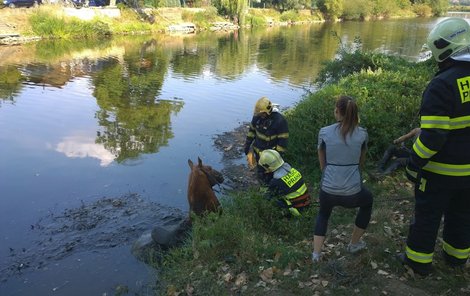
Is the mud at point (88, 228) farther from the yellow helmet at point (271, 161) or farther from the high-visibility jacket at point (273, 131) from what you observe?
the yellow helmet at point (271, 161)

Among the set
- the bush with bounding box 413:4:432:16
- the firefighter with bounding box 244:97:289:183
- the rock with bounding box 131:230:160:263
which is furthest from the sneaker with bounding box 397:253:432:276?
the bush with bounding box 413:4:432:16

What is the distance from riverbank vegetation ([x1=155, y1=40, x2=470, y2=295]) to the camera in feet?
14.6

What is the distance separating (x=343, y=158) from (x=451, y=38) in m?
1.62

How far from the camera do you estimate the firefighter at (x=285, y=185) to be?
640 centimetres

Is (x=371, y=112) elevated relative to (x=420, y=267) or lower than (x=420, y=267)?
elevated

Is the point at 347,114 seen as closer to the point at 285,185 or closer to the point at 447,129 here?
the point at 447,129

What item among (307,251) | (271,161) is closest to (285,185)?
(271,161)

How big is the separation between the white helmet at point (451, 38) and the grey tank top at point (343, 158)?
118 cm

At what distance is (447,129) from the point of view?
12.3 ft

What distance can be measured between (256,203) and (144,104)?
11.7 m

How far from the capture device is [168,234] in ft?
22.1

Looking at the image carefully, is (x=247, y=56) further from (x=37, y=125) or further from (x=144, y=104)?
(x=37, y=125)

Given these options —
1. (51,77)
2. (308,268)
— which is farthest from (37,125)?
(308,268)

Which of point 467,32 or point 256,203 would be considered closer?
point 467,32
